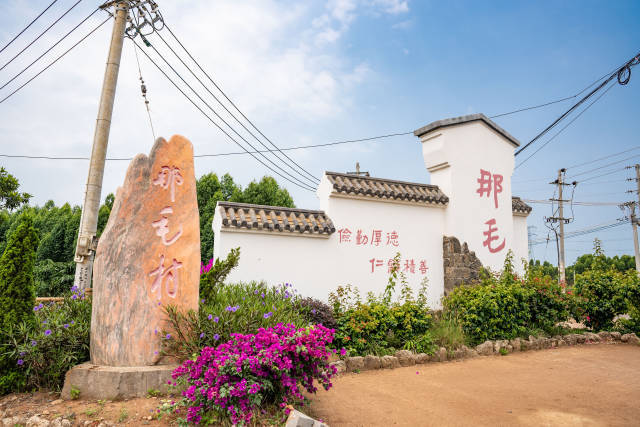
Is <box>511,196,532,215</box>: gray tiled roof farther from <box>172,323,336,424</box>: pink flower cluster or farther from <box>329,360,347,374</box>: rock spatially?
<box>172,323,336,424</box>: pink flower cluster

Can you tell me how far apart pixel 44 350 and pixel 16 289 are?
29.7 inches

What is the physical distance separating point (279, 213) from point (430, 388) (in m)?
4.20

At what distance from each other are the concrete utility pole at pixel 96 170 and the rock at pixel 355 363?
157 inches

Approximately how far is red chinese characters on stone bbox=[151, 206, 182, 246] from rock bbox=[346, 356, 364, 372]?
2.91 meters

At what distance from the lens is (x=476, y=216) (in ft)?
31.0

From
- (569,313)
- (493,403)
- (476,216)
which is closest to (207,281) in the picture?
(493,403)

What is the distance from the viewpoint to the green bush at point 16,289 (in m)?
3.85

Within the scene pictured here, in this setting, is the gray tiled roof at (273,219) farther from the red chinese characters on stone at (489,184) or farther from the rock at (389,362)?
the red chinese characters on stone at (489,184)

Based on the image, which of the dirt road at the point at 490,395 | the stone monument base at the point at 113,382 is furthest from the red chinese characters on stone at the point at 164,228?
the dirt road at the point at 490,395

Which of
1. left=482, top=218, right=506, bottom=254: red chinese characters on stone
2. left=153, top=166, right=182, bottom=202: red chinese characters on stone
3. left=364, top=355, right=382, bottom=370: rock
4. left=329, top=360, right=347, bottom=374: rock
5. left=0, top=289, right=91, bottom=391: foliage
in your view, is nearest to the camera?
A: left=0, top=289, right=91, bottom=391: foliage

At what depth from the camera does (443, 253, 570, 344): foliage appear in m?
6.95

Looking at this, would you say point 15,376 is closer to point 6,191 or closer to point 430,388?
Result: point 430,388

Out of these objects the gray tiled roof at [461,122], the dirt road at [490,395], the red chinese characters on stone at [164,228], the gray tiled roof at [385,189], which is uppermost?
the gray tiled roof at [461,122]

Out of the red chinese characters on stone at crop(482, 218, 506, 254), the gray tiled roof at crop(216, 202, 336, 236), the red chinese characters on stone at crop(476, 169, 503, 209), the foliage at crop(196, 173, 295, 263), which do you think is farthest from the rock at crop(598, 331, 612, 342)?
the foliage at crop(196, 173, 295, 263)
